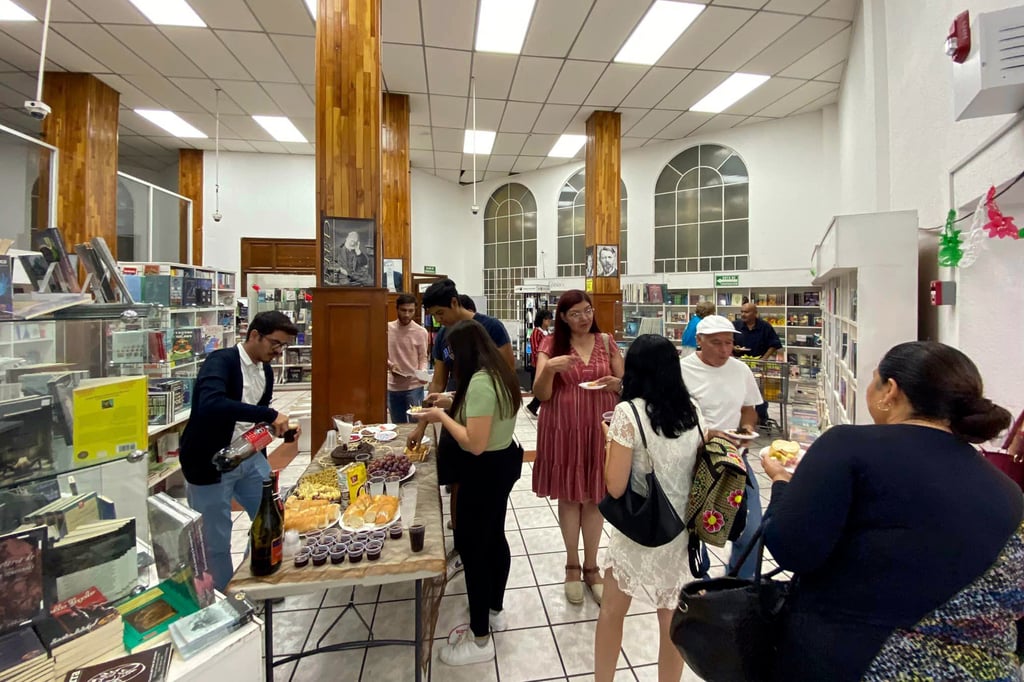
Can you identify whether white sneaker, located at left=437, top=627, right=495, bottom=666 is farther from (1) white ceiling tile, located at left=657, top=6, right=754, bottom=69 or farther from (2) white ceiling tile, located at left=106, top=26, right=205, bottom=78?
(2) white ceiling tile, located at left=106, top=26, right=205, bottom=78

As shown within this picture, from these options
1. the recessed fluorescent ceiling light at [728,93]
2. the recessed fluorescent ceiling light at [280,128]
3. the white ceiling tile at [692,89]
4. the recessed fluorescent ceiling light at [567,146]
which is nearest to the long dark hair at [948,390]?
the white ceiling tile at [692,89]

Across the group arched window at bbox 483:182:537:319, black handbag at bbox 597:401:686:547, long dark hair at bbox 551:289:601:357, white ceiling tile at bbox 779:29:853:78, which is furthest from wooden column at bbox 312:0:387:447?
arched window at bbox 483:182:537:319

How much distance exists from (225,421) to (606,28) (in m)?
5.82

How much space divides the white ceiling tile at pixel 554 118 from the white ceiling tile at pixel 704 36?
183cm

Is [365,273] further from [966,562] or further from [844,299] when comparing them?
[844,299]

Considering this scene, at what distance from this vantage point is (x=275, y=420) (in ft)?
7.50

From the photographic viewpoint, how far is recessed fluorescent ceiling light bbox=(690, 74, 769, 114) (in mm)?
6914

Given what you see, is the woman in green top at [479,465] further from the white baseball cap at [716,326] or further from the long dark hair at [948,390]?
the long dark hair at [948,390]

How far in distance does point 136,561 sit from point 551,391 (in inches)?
74.3

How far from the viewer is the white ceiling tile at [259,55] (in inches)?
222

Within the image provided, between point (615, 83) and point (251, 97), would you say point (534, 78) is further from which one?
point (251, 97)

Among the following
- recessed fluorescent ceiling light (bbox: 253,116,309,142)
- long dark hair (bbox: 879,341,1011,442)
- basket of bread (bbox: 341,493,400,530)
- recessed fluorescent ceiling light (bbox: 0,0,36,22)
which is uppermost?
recessed fluorescent ceiling light (bbox: 253,116,309,142)

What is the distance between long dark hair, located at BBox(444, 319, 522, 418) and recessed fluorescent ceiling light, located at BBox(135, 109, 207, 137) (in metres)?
8.79

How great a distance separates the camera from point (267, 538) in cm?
157
